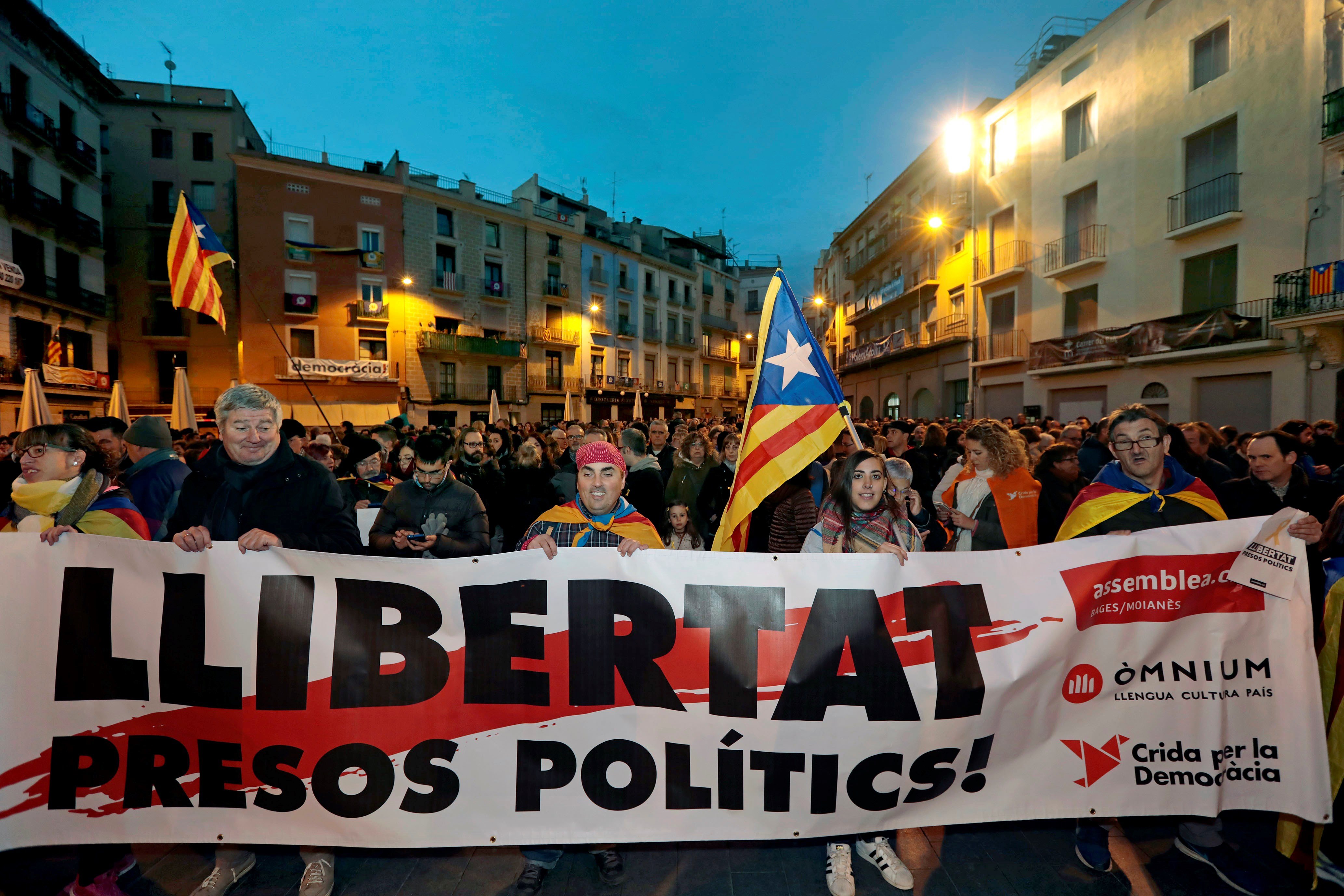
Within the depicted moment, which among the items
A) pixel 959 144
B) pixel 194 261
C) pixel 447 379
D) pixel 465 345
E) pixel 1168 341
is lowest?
pixel 1168 341

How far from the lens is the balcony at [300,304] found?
88.1 ft

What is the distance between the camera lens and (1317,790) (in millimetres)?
2467

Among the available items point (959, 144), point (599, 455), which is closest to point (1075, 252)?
point (959, 144)

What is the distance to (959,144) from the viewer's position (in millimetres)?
23938

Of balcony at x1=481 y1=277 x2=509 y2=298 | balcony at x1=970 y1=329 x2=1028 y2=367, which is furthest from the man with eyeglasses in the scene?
balcony at x1=481 y1=277 x2=509 y2=298

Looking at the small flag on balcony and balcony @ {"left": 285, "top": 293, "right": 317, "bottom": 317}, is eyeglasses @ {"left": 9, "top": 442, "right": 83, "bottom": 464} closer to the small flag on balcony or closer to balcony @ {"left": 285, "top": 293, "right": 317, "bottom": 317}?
the small flag on balcony

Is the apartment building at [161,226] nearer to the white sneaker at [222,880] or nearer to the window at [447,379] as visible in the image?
the window at [447,379]

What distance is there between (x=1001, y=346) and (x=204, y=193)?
106 ft

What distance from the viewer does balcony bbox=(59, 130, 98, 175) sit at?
2100 cm

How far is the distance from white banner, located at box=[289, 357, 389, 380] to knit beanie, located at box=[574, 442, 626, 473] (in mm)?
27809

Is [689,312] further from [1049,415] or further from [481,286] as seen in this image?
[1049,415]

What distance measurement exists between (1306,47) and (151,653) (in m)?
19.8

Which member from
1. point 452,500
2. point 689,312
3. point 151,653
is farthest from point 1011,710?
point 689,312

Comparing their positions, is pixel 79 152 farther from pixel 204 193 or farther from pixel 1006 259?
pixel 1006 259
